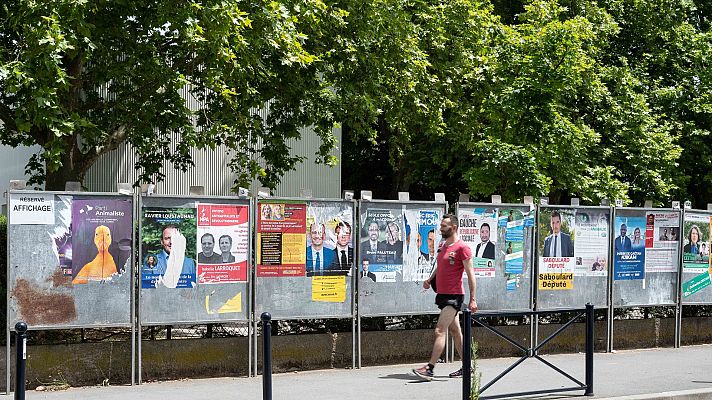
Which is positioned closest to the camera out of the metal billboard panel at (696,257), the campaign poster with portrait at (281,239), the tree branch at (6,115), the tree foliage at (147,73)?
the campaign poster with portrait at (281,239)

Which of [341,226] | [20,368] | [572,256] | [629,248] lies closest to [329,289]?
[341,226]

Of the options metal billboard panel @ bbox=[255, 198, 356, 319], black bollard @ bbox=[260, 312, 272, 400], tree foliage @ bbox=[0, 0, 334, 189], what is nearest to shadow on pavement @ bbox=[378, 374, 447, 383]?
metal billboard panel @ bbox=[255, 198, 356, 319]

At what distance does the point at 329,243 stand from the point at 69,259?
330 cm

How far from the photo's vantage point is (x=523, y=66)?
20781mm

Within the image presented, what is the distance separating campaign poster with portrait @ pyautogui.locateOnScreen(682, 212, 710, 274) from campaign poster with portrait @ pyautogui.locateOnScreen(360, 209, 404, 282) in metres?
5.59

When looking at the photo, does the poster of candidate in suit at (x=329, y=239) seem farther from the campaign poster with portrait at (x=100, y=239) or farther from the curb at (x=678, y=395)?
the curb at (x=678, y=395)

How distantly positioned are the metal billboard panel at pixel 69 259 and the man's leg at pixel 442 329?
3430mm

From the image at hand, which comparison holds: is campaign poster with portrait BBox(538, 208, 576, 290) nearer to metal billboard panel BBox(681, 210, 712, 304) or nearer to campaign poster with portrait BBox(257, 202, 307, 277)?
metal billboard panel BBox(681, 210, 712, 304)

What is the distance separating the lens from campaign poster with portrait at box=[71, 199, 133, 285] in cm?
1076

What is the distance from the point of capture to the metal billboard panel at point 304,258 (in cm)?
1212

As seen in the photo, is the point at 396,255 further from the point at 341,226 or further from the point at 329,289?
the point at 329,289

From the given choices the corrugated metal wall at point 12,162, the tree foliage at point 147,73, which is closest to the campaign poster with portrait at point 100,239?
the tree foliage at point 147,73

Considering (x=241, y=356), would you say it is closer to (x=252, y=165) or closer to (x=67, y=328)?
(x=67, y=328)

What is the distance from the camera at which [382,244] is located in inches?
511
